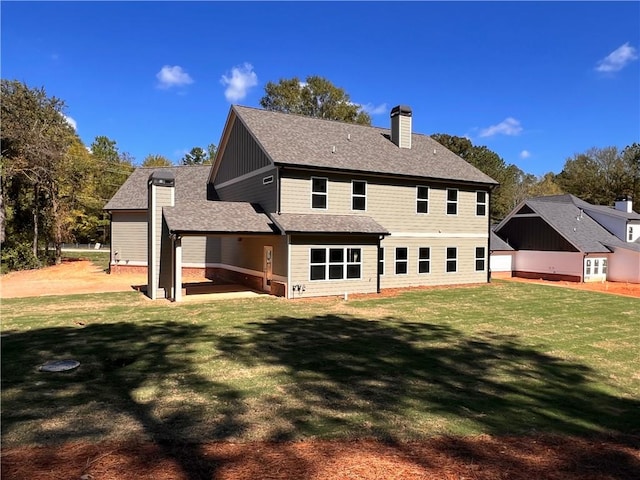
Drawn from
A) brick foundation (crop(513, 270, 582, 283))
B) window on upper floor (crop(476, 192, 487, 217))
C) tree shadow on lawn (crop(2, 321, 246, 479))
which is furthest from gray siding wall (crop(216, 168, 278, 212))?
brick foundation (crop(513, 270, 582, 283))

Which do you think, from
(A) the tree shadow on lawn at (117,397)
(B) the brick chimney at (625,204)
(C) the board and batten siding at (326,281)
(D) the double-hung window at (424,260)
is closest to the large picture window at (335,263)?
(C) the board and batten siding at (326,281)

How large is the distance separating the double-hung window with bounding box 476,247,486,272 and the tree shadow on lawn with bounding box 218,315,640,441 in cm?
1305

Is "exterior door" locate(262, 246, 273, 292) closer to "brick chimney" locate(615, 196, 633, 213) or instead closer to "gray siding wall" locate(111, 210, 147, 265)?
"gray siding wall" locate(111, 210, 147, 265)

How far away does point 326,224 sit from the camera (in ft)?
58.9

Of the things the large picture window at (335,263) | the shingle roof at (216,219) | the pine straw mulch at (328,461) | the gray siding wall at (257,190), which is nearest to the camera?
the pine straw mulch at (328,461)

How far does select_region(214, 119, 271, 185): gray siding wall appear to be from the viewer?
1992 cm

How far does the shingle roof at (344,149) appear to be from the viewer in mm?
19078

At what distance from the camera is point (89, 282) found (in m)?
21.9

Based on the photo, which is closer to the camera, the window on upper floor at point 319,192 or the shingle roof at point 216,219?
the shingle roof at point 216,219

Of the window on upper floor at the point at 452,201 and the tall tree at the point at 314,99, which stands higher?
the tall tree at the point at 314,99

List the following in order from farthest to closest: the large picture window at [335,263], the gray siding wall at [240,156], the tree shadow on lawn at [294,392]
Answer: the gray siding wall at [240,156] < the large picture window at [335,263] < the tree shadow on lawn at [294,392]

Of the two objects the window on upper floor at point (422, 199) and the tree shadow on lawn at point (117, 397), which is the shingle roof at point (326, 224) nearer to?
the window on upper floor at point (422, 199)

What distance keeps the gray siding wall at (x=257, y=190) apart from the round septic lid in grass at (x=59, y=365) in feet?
37.1

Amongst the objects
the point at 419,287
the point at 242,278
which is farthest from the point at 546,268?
the point at 242,278
